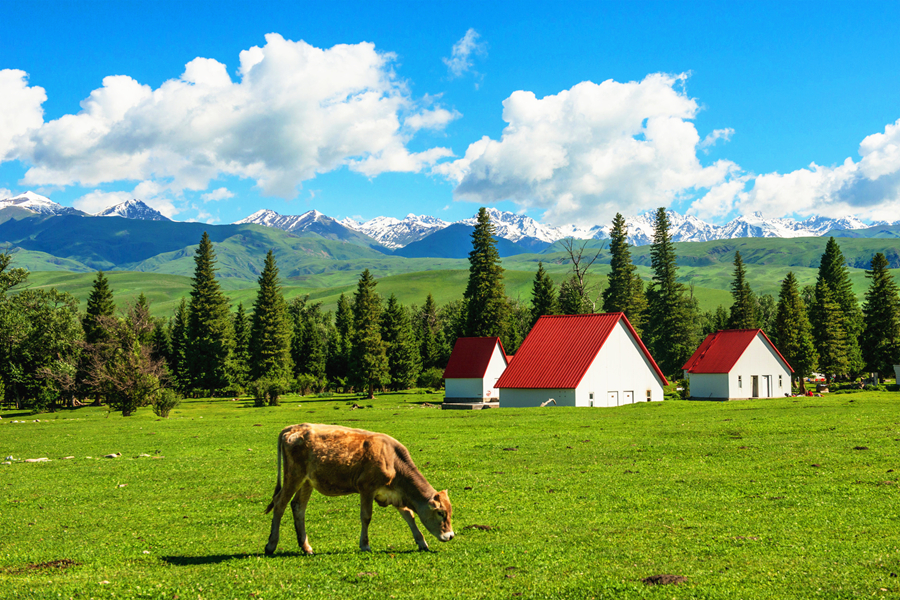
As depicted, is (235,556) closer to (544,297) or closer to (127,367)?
(127,367)

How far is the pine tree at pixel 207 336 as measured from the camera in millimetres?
95750

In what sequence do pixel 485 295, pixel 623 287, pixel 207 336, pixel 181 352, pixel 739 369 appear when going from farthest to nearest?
pixel 181 352 → pixel 623 287 → pixel 207 336 → pixel 485 295 → pixel 739 369

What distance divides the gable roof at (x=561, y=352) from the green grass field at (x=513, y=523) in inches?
995

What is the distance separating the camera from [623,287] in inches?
3858

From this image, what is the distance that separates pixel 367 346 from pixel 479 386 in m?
21.6

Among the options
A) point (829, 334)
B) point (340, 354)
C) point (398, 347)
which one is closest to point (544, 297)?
point (398, 347)

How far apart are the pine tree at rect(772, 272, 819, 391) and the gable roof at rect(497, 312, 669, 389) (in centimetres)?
3057

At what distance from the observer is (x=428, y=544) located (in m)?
11.3

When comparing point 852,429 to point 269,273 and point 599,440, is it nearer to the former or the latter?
point 599,440

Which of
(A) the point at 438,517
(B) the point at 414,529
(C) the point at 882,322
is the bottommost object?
(B) the point at 414,529

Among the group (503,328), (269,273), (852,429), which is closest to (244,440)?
(852,429)

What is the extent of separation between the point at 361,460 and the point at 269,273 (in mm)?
86393

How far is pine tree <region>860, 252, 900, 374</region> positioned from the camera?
7988 cm

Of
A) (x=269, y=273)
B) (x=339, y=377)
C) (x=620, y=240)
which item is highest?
(x=620, y=240)
